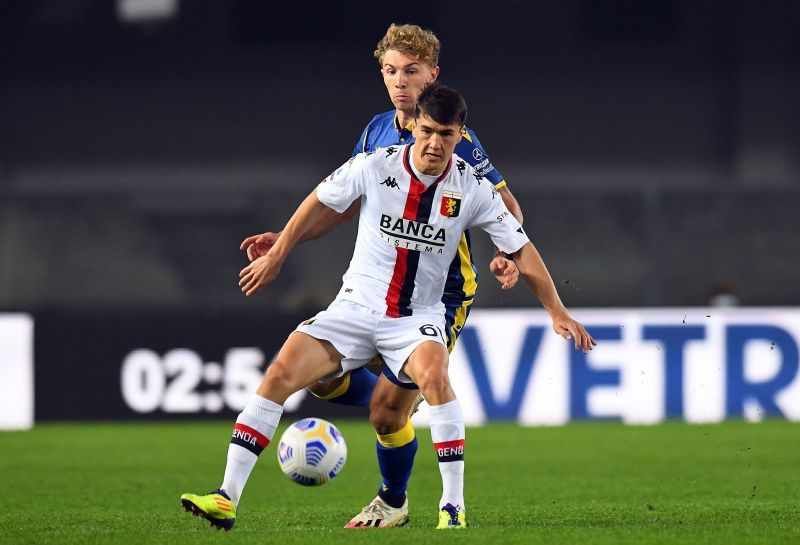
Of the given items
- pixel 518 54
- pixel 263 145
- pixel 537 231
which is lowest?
pixel 537 231

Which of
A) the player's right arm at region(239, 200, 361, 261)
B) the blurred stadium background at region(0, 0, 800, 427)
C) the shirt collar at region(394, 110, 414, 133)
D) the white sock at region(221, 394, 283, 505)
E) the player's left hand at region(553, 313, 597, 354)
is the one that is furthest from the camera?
the blurred stadium background at region(0, 0, 800, 427)

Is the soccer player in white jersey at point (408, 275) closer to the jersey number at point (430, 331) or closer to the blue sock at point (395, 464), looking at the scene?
the jersey number at point (430, 331)

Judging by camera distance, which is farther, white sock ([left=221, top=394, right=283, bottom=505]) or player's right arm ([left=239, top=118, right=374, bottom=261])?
player's right arm ([left=239, top=118, right=374, bottom=261])

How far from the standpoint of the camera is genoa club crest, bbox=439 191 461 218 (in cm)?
567

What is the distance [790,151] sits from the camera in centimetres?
1502

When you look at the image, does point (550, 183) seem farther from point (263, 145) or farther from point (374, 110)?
point (263, 145)

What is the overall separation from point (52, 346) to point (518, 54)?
579 centimetres

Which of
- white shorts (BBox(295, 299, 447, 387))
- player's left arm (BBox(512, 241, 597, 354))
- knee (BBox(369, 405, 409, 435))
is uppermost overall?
player's left arm (BBox(512, 241, 597, 354))

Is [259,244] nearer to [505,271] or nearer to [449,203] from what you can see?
[449,203]

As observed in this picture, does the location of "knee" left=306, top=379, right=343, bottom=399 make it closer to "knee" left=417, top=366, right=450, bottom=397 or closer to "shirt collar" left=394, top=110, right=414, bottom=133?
"knee" left=417, top=366, right=450, bottom=397

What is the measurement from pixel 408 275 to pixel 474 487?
236 cm

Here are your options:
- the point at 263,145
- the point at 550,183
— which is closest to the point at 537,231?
the point at 550,183

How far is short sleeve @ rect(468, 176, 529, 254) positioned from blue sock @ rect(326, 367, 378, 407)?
862mm

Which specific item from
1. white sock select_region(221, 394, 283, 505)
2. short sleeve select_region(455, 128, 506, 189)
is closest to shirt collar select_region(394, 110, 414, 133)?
short sleeve select_region(455, 128, 506, 189)
